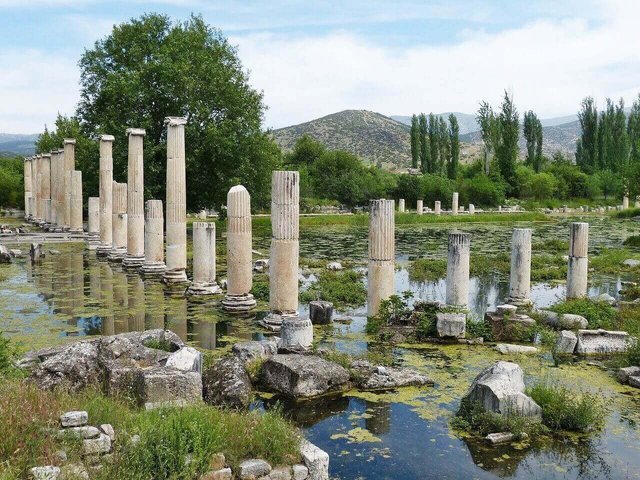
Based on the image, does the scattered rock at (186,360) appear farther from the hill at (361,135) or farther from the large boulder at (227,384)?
the hill at (361,135)

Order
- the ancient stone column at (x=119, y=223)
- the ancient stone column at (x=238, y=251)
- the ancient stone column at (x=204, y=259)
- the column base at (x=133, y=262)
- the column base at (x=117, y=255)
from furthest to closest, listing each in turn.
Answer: the ancient stone column at (x=119, y=223)
the column base at (x=117, y=255)
the column base at (x=133, y=262)
the ancient stone column at (x=204, y=259)
the ancient stone column at (x=238, y=251)

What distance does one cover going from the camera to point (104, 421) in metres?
7.07

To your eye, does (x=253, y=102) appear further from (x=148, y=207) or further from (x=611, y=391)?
(x=611, y=391)

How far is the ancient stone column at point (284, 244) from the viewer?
14812mm

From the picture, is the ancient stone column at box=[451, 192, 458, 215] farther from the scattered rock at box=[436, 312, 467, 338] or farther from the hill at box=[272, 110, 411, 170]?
the hill at box=[272, 110, 411, 170]

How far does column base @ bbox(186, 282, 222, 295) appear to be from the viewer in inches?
736

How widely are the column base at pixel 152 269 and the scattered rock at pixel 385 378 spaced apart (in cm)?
1306

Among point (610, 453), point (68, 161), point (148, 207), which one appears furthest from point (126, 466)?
point (68, 161)

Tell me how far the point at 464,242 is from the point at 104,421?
10.8m

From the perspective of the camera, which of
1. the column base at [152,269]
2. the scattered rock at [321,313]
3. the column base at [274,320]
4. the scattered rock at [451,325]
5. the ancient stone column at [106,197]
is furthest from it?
the ancient stone column at [106,197]

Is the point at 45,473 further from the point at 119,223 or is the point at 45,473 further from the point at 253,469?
the point at 119,223

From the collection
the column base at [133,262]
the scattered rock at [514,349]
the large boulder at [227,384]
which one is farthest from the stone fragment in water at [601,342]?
the column base at [133,262]

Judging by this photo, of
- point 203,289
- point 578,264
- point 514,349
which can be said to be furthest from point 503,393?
point 203,289

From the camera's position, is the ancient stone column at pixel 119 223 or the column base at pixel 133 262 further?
the ancient stone column at pixel 119 223
